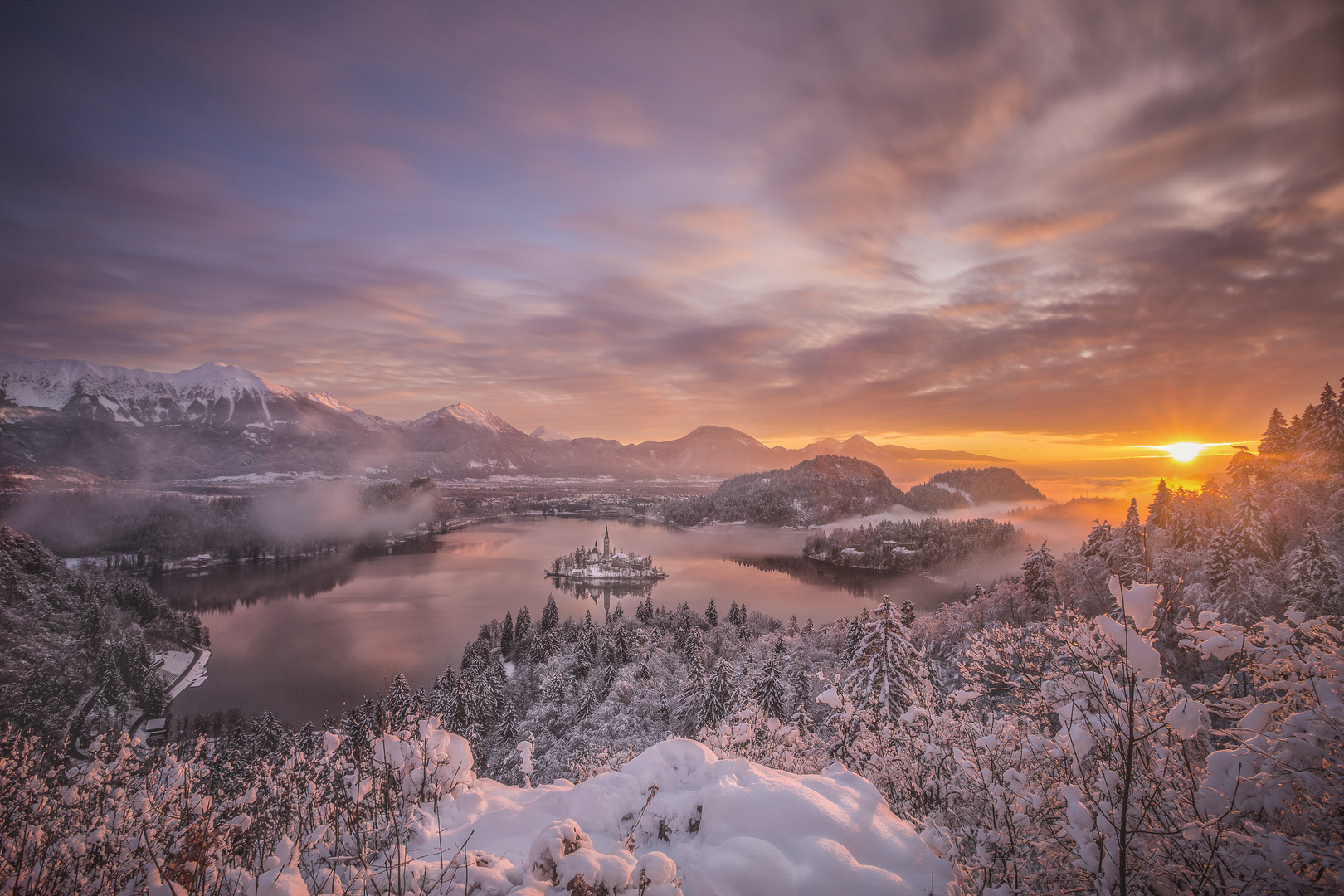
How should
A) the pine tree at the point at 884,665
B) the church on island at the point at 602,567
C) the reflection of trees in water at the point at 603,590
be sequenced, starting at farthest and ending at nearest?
1. the church on island at the point at 602,567
2. the reflection of trees in water at the point at 603,590
3. the pine tree at the point at 884,665

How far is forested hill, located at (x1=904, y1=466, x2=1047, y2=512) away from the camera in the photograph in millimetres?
169625

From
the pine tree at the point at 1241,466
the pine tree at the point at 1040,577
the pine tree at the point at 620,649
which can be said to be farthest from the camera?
the pine tree at the point at 620,649

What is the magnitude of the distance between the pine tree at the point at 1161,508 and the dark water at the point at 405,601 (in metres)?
24.9

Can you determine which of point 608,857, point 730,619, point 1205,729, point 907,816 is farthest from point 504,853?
point 730,619

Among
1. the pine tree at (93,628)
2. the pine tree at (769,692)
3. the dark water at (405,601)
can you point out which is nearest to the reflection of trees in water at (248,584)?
the dark water at (405,601)

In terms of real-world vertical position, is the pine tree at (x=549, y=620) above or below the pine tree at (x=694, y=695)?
below

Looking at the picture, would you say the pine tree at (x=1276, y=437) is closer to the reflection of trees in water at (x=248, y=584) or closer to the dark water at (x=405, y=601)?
the dark water at (x=405, y=601)

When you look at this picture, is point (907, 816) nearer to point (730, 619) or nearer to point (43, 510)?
point (730, 619)

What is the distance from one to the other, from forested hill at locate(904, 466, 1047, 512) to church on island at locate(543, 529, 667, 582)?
401ft

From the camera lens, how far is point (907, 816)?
16.9 ft

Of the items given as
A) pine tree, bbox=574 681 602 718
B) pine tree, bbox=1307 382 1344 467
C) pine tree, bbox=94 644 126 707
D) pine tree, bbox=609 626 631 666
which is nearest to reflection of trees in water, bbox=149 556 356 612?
pine tree, bbox=94 644 126 707

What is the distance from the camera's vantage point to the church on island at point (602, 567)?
86.1 m

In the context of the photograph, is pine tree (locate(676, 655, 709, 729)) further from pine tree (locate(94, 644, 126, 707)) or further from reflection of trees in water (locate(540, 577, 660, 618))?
reflection of trees in water (locate(540, 577, 660, 618))

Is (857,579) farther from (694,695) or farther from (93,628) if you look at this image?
(93,628)
